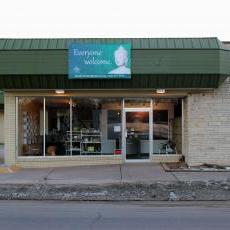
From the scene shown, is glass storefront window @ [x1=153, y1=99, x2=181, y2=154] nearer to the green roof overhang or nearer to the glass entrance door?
the glass entrance door

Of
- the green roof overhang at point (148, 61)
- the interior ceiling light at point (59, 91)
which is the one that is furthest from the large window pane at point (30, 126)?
the green roof overhang at point (148, 61)

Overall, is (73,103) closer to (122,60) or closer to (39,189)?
(122,60)

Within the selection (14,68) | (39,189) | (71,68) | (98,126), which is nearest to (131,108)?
(98,126)

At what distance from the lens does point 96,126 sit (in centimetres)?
2188

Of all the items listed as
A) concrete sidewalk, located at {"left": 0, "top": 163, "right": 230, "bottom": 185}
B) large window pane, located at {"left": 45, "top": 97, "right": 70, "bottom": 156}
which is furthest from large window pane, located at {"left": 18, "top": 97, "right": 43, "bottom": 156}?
concrete sidewalk, located at {"left": 0, "top": 163, "right": 230, "bottom": 185}

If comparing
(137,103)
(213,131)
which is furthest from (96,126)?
(213,131)

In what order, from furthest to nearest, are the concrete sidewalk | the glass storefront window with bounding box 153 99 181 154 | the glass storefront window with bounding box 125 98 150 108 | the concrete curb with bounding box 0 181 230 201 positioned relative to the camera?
the glass storefront window with bounding box 153 99 181 154 → the glass storefront window with bounding box 125 98 150 108 → the concrete sidewalk → the concrete curb with bounding box 0 181 230 201

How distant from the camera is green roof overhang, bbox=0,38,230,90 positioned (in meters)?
19.9

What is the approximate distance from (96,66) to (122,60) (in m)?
1.03

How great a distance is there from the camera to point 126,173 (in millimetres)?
18844

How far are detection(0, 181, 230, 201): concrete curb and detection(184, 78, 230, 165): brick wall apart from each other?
13.8 feet

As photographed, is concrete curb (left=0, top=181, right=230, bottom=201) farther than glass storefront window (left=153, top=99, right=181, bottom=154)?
No
